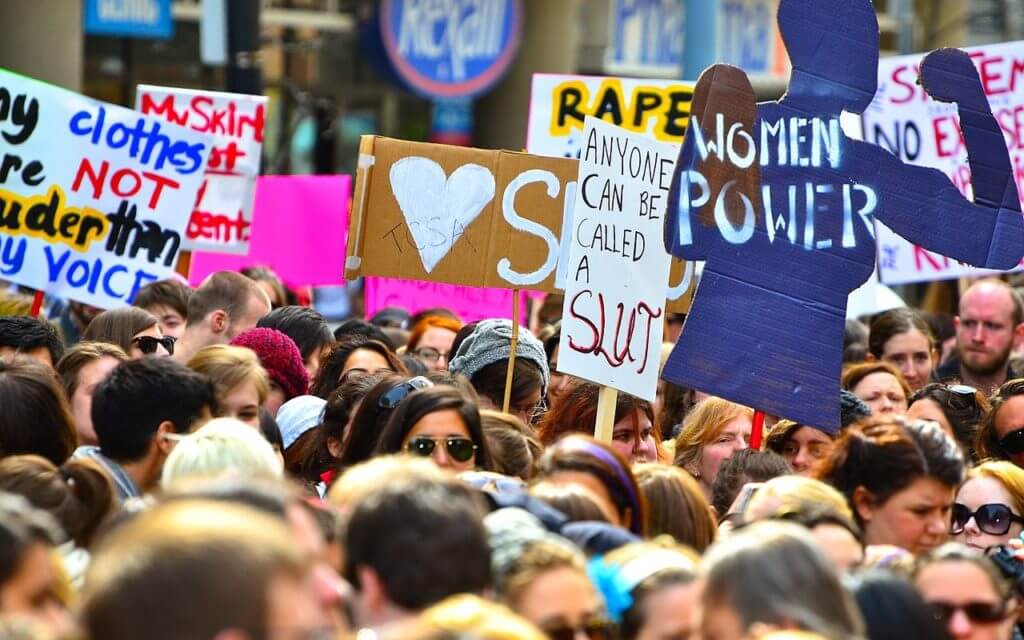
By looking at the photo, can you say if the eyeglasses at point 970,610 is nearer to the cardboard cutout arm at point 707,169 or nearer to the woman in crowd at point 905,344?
the cardboard cutout arm at point 707,169

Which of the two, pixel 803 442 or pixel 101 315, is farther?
pixel 101 315

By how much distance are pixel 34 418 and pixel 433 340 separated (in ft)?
10.4

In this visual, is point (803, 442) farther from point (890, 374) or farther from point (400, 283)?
point (400, 283)

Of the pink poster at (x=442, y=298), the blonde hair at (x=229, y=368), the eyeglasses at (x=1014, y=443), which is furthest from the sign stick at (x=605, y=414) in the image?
the pink poster at (x=442, y=298)

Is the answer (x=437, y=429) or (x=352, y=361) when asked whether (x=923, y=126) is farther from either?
(x=437, y=429)

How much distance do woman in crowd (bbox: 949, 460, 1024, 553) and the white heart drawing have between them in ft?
7.86

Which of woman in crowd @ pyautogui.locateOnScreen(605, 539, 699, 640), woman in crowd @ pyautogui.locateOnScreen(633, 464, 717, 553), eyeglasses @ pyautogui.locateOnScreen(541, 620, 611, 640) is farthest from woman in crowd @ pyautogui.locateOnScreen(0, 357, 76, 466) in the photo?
eyeglasses @ pyautogui.locateOnScreen(541, 620, 611, 640)

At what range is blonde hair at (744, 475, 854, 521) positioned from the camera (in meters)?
4.04

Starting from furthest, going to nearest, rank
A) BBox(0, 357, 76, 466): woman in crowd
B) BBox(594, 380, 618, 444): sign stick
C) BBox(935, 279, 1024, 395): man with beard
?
BBox(935, 279, 1024, 395): man with beard, BBox(594, 380, 618, 444): sign stick, BBox(0, 357, 76, 466): woman in crowd

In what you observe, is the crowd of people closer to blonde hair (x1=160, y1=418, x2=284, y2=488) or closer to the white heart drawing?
blonde hair (x1=160, y1=418, x2=284, y2=488)

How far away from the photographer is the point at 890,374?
23.3 ft

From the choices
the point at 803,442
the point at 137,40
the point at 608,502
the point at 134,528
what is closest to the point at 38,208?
the point at 803,442

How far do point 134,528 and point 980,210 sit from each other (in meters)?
4.23

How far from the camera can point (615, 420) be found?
20.4 feet
